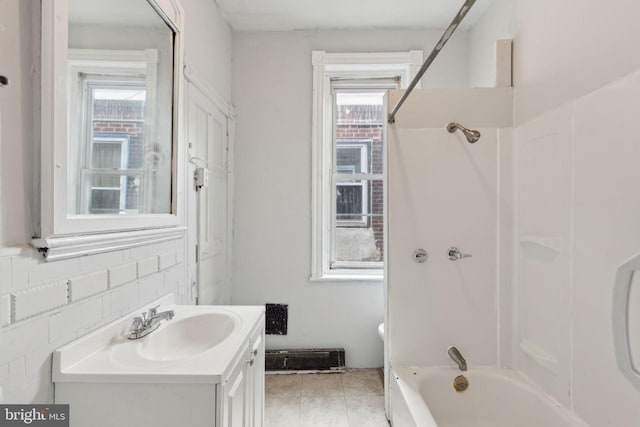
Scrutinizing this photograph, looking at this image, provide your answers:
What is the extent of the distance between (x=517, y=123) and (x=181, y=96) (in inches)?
68.2

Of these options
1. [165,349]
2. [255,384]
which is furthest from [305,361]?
[165,349]

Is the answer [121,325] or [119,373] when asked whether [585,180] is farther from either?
[121,325]

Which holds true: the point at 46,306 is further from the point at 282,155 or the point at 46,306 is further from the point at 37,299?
the point at 282,155

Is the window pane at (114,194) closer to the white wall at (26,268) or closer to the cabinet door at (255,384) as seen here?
the white wall at (26,268)

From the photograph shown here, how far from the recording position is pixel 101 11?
3.24ft

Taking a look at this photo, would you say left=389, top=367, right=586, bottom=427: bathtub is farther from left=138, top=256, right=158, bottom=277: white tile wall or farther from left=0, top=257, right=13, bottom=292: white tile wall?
left=0, top=257, right=13, bottom=292: white tile wall

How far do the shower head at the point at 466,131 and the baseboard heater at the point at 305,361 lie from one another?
172 centimetres

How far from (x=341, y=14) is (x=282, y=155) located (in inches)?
43.4

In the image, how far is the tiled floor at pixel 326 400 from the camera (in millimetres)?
1744

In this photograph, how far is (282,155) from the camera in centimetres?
237

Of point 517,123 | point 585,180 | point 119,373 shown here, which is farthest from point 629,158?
point 119,373

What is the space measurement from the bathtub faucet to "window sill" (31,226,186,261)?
1.56 metres

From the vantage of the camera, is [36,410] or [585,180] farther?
[585,180]

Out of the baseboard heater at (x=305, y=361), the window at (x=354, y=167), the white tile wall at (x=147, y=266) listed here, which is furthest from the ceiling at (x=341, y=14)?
the baseboard heater at (x=305, y=361)
